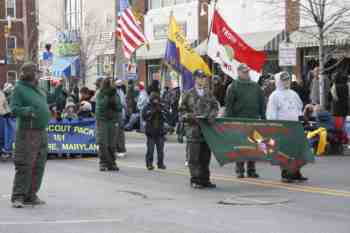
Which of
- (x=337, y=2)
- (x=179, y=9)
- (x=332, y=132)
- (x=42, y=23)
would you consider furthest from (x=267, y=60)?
(x=42, y=23)

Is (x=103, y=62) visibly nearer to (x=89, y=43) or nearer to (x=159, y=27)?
(x=89, y=43)

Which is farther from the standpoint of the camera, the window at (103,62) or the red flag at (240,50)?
the window at (103,62)

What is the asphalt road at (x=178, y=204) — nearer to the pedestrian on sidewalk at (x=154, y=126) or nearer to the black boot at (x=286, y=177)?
the black boot at (x=286, y=177)

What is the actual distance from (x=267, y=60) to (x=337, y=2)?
4518 mm

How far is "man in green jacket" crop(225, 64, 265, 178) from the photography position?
47.9 ft

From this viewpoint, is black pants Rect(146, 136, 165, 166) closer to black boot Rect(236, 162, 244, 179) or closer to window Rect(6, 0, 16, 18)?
black boot Rect(236, 162, 244, 179)

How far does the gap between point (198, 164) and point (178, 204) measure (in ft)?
6.34

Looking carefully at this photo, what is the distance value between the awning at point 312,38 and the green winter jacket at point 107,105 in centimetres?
1149

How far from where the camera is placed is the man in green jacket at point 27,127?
11516 mm

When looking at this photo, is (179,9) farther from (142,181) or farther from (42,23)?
(142,181)

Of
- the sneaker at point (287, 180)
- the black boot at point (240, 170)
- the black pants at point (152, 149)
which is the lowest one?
the sneaker at point (287, 180)

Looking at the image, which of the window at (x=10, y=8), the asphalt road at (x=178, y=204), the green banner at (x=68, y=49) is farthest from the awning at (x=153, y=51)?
the window at (x=10, y=8)

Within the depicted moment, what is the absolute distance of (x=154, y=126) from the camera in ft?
55.4

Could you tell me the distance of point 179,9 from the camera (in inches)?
1508
